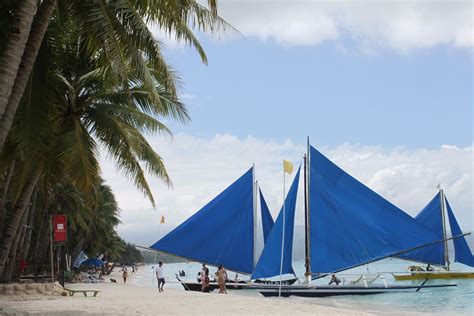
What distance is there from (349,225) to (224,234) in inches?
235

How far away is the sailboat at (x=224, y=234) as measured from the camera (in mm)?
26875

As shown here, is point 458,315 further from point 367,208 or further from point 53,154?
point 53,154

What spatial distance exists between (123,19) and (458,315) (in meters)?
19.2

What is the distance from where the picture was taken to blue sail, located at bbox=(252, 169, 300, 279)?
25.5 m

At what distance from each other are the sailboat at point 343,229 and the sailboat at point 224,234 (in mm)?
2168

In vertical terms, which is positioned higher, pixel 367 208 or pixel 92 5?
pixel 92 5

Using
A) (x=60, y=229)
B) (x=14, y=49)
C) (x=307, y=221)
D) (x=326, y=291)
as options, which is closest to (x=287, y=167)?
(x=307, y=221)

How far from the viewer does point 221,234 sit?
27422 millimetres

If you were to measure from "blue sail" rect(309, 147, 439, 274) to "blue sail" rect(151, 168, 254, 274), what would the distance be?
3.64m

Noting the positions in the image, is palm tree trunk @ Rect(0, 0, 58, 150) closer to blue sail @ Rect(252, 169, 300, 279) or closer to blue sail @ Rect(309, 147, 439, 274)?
blue sail @ Rect(252, 169, 300, 279)

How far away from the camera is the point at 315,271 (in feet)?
83.7

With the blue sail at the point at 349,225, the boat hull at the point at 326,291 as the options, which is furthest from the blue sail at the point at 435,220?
the blue sail at the point at 349,225

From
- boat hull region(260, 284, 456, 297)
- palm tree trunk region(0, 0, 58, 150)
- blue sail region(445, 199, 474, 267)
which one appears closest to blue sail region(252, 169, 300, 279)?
boat hull region(260, 284, 456, 297)

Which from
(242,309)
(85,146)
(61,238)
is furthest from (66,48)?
(242,309)
